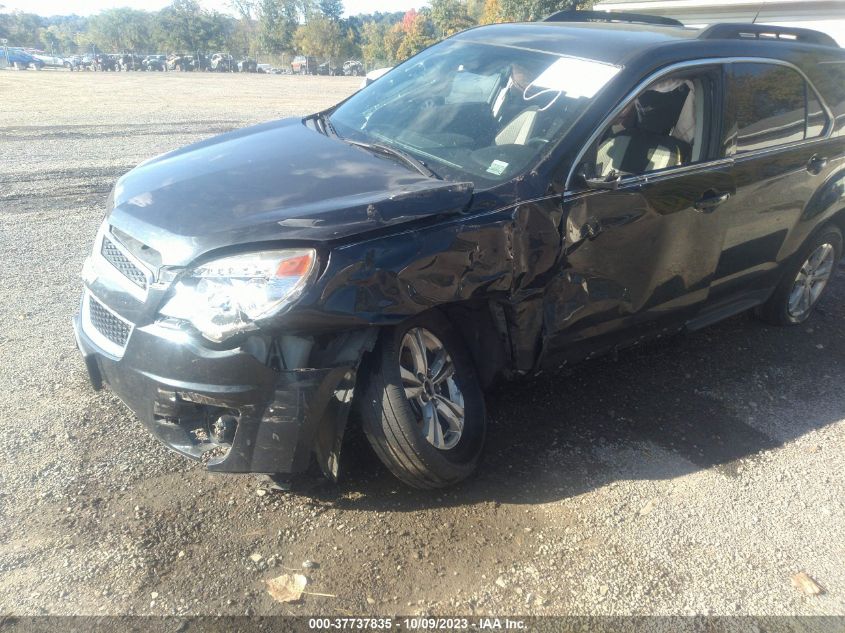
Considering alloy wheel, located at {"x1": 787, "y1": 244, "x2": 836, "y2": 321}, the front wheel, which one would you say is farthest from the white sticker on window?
alloy wheel, located at {"x1": 787, "y1": 244, "x2": 836, "y2": 321}

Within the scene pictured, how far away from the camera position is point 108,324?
2.83 m

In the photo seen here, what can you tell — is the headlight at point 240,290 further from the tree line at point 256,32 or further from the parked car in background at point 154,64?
the tree line at point 256,32

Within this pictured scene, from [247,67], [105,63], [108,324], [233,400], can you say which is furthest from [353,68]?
[233,400]

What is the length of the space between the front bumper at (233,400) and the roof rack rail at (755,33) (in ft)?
9.35

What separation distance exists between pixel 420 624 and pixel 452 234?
1466mm

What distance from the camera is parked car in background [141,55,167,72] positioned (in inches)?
2141

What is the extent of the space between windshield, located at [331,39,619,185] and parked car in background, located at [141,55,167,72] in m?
57.2

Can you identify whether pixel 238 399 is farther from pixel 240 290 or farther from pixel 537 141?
pixel 537 141

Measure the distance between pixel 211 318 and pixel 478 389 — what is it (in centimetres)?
132

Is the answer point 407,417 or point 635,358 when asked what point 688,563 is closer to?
point 407,417

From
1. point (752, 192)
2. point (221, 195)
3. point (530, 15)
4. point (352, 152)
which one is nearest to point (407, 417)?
point (221, 195)

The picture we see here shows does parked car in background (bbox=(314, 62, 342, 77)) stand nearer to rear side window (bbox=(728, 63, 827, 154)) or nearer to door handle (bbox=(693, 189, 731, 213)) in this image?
rear side window (bbox=(728, 63, 827, 154))

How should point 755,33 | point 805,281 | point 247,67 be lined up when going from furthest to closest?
1. point 247,67
2. point 805,281
3. point 755,33

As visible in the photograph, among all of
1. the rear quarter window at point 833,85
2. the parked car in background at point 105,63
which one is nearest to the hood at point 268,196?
the rear quarter window at point 833,85
